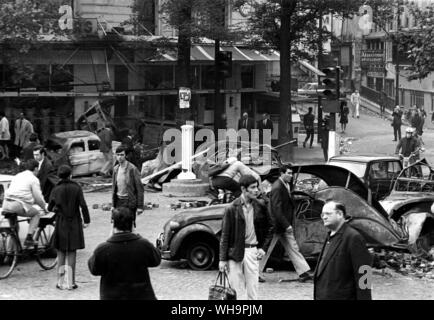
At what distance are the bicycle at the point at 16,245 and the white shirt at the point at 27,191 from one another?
261 mm

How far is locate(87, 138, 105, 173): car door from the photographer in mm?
25703

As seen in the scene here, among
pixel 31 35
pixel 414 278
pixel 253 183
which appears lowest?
pixel 414 278

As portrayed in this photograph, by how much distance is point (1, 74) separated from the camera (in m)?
31.8

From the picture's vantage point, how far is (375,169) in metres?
19.6

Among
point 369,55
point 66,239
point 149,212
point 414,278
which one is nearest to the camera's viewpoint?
point 66,239

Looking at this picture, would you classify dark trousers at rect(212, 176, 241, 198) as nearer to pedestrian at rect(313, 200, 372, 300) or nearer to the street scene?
the street scene

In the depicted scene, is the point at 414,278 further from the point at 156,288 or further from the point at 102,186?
the point at 102,186

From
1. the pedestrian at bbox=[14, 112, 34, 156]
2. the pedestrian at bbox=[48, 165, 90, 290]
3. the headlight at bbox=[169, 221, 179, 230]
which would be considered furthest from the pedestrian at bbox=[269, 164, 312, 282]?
the pedestrian at bbox=[14, 112, 34, 156]

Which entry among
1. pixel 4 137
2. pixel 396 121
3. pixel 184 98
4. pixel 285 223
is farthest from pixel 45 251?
pixel 396 121

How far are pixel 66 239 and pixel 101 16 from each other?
83.8 ft

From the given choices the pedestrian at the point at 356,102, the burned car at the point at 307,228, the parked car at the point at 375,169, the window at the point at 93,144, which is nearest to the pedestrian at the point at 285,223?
the burned car at the point at 307,228

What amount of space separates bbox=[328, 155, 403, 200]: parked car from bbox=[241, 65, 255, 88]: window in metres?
21.7

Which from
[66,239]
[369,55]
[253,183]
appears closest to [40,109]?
[66,239]

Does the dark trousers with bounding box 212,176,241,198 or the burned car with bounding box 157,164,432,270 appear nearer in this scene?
the burned car with bounding box 157,164,432,270
